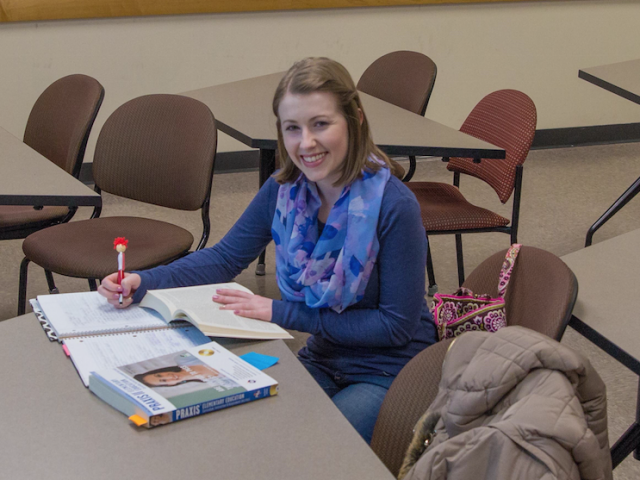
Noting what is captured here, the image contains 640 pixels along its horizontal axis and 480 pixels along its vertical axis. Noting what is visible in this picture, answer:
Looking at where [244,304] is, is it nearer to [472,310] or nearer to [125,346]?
[125,346]

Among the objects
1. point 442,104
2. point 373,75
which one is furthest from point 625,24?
point 373,75

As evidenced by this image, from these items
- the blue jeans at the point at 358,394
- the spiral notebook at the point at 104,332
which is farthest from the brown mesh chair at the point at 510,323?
the spiral notebook at the point at 104,332

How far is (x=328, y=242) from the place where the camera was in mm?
1479

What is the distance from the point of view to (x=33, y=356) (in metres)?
1.21

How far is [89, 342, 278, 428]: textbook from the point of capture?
1036 millimetres

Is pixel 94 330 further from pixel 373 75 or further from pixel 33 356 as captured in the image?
pixel 373 75

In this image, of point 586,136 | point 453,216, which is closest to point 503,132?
point 453,216

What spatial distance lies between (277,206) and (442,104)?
12.0 ft

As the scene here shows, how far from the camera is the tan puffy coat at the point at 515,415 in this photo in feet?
2.85

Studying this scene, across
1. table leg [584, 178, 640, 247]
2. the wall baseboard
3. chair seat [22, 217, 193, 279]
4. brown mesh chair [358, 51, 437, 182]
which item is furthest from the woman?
the wall baseboard

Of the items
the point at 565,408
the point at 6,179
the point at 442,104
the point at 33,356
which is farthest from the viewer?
the point at 442,104

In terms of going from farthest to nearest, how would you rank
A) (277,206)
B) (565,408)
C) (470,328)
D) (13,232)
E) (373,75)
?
(373,75) < (13,232) < (277,206) < (470,328) < (565,408)

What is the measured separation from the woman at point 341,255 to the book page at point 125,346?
0.12 metres

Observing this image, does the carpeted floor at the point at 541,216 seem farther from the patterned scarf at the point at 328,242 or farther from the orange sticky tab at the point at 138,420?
the orange sticky tab at the point at 138,420
